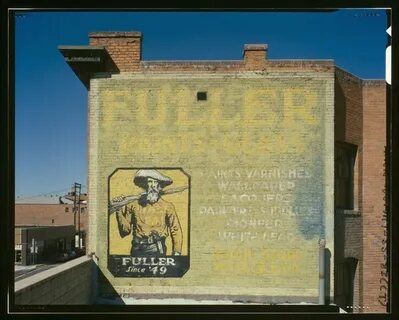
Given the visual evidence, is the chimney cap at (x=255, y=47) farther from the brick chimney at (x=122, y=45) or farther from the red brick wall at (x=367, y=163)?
the brick chimney at (x=122, y=45)

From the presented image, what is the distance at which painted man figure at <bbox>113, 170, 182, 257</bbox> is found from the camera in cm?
945

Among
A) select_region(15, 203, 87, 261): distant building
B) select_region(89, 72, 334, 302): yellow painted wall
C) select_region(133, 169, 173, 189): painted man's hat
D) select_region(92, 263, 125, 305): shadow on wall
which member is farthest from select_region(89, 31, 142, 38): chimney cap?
select_region(15, 203, 87, 261): distant building

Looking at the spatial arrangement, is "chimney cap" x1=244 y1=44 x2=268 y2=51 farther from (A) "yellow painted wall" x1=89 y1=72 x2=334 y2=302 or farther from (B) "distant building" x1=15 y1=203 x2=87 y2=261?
(B) "distant building" x1=15 y1=203 x2=87 y2=261

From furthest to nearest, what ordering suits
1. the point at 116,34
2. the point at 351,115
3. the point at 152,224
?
the point at 351,115 → the point at 116,34 → the point at 152,224

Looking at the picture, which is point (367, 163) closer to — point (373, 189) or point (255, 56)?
point (373, 189)

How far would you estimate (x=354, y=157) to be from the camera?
1062cm

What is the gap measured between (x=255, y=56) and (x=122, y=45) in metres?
3.21

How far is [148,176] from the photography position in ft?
31.5

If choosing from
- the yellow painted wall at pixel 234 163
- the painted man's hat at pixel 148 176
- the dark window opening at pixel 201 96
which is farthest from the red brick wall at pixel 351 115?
the painted man's hat at pixel 148 176

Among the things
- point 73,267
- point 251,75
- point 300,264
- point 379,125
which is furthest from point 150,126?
point 379,125

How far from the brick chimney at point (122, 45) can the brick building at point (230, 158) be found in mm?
24

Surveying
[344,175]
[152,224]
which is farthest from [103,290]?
[344,175]
